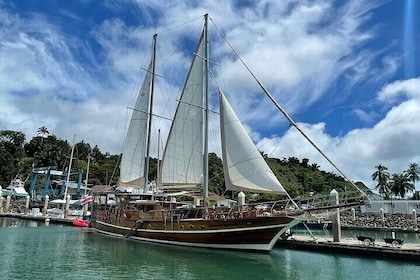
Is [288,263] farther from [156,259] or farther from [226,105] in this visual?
[226,105]

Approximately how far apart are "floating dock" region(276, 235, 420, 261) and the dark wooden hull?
4.61m

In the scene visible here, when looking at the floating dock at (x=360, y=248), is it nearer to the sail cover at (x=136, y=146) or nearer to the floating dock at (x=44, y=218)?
the sail cover at (x=136, y=146)

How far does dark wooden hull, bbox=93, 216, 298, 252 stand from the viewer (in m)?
24.4

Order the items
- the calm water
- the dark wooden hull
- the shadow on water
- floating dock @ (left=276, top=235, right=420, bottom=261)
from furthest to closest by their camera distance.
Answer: the dark wooden hull < floating dock @ (left=276, top=235, right=420, bottom=261) < the shadow on water < the calm water

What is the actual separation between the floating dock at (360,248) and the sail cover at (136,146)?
1648 centimetres

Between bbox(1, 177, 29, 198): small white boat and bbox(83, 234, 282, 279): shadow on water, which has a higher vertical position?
bbox(1, 177, 29, 198): small white boat

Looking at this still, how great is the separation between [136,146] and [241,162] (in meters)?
16.2

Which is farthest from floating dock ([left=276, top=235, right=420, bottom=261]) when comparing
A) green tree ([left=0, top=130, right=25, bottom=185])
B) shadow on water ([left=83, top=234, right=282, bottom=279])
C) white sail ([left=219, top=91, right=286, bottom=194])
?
green tree ([left=0, top=130, right=25, bottom=185])

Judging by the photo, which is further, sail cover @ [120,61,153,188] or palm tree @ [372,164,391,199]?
palm tree @ [372,164,391,199]

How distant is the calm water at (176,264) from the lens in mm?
18594

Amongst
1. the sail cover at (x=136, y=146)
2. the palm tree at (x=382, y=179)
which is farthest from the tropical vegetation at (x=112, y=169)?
the sail cover at (x=136, y=146)

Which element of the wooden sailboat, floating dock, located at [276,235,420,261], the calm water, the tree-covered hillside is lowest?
the calm water

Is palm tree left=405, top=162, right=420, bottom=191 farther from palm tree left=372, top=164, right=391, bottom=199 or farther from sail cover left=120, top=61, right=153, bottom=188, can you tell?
sail cover left=120, top=61, right=153, bottom=188


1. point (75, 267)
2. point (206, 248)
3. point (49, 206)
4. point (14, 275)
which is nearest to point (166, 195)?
point (206, 248)
